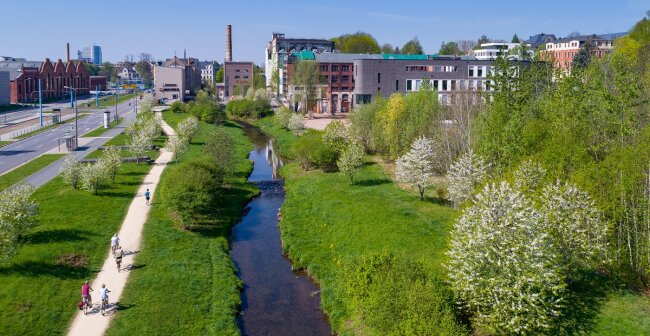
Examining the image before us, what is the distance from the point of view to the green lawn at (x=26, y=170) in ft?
139

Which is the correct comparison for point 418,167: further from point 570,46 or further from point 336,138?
point 570,46

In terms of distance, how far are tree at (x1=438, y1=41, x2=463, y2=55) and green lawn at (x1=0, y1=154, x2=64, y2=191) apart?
126 meters

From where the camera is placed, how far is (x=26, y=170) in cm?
4722

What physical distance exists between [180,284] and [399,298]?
12133 mm

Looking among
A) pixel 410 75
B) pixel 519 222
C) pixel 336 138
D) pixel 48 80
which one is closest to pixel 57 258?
pixel 519 222

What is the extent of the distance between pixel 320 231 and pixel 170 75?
10330 centimetres

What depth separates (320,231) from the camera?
3653 cm

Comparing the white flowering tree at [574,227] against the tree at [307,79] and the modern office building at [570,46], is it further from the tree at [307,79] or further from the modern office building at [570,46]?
the modern office building at [570,46]

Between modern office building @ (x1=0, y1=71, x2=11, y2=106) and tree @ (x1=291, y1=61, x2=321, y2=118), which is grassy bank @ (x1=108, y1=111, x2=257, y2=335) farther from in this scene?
modern office building @ (x1=0, y1=71, x2=11, y2=106)

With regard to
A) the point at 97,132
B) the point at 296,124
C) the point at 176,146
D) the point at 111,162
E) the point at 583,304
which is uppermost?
the point at 296,124

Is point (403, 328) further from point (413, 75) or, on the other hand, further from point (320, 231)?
point (413, 75)

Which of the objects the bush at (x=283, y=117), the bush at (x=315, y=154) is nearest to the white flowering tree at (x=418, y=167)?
the bush at (x=315, y=154)

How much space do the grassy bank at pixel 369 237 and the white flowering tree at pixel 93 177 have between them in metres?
13.6

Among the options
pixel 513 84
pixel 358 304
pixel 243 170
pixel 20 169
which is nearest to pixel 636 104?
pixel 513 84
